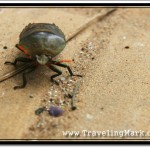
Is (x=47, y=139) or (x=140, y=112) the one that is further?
(x=140, y=112)

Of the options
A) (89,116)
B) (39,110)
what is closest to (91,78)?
(89,116)

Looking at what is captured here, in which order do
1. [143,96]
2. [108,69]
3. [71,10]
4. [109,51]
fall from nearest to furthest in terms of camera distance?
[143,96]
[108,69]
[109,51]
[71,10]

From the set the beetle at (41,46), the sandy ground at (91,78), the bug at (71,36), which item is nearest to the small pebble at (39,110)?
the sandy ground at (91,78)

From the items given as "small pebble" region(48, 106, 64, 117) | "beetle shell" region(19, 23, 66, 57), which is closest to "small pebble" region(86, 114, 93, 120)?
"small pebble" region(48, 106, 64, 117)

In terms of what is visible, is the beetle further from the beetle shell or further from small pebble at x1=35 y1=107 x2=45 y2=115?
small pebble at x1=35 y1=107 x2=45 y2=115

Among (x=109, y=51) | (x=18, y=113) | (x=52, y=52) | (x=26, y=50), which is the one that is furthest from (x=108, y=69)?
(x=18, y=113)

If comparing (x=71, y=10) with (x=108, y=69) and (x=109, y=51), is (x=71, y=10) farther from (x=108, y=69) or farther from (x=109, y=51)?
(x=108, y=69)

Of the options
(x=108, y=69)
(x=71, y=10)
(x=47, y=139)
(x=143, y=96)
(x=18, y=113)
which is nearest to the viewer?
(x=47, y=139)
